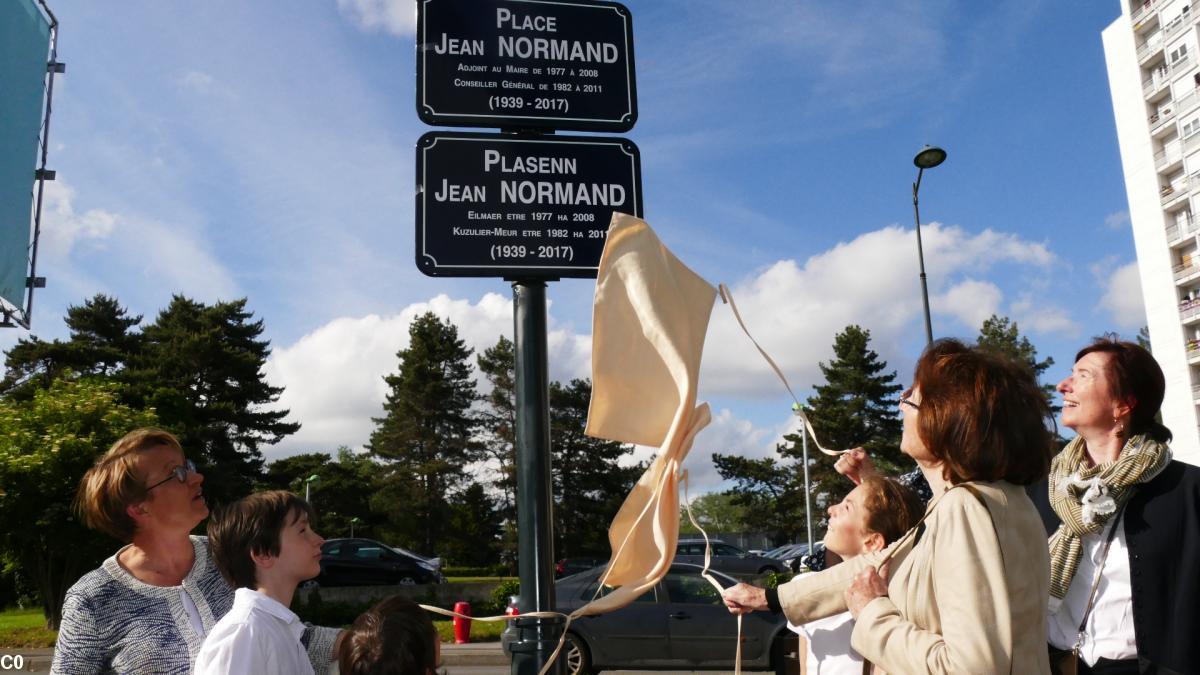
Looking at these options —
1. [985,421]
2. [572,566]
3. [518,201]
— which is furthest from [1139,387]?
[572,566]

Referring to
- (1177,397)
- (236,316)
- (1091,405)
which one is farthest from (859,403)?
(1091,405)

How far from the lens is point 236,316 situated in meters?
49.5

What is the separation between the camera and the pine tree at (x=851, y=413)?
168 ft

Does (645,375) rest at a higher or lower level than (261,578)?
higher

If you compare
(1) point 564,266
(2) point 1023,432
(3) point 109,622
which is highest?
(1) point 564,266

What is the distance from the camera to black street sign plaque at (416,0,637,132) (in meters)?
2.73

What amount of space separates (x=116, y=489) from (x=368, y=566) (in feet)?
63.5

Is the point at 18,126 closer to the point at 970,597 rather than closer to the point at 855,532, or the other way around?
the point at 855,532

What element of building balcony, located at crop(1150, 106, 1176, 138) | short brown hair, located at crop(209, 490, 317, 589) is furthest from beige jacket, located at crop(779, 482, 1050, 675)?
building balcony, located at crop(1150, 106, 1176, 138)

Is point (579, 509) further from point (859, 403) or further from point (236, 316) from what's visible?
point (236, 316)

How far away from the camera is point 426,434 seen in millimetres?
51438

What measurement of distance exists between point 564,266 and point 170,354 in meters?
48.8

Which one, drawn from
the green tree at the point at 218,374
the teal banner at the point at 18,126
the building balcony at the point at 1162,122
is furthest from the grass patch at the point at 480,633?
the building balcony at the point at 1162,122

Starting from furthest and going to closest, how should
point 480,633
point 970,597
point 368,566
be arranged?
point 368,566, point 480,633, point 970,597
